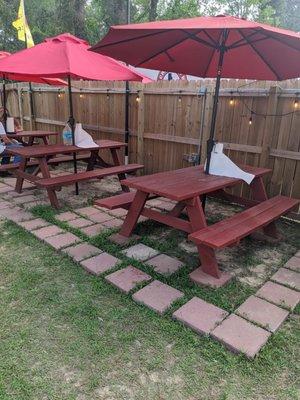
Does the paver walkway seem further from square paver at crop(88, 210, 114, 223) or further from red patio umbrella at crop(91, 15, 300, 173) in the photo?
red patio umbrella at crop(91, 15, 300, 173)

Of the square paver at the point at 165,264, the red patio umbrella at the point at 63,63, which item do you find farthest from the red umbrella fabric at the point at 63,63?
the square paver at the point at 165,264

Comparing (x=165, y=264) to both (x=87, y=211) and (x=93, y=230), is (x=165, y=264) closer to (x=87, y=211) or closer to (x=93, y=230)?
(x=93, y=230)

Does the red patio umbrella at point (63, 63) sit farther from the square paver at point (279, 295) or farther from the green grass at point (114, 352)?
the square paver at point (279, 295)

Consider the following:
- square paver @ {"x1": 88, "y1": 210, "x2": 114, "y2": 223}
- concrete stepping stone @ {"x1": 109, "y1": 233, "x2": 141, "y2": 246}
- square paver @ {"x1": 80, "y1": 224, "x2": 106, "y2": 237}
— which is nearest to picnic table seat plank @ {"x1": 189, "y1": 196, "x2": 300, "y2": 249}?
concrete stepping stone @ {"x1": 109, "y1": 233, "x2": 141, "y2": 246}

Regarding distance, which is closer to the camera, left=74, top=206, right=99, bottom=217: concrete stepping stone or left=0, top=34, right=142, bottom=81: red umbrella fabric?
left=0, top=34, right=142, bottom=81: red umbrella fabric

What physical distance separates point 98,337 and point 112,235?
1577 mm

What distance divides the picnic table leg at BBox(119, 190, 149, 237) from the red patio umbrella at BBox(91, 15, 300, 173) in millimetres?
839

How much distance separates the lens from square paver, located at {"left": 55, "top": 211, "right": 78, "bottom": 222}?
4.01m

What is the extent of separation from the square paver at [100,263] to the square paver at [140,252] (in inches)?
7.2

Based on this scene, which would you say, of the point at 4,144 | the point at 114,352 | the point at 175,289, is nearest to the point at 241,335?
the point at 175,289

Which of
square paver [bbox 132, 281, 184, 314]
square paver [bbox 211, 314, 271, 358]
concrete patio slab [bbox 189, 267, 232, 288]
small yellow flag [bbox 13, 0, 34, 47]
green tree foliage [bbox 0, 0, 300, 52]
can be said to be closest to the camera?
square paver [bbox 211, 314, 271, 358]

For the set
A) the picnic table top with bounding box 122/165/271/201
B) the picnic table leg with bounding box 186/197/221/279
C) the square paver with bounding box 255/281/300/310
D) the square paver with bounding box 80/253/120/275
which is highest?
the picnic table top with bounding box 122/165/271/201

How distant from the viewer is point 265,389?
5.81ft

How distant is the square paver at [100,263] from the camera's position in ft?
9.40
